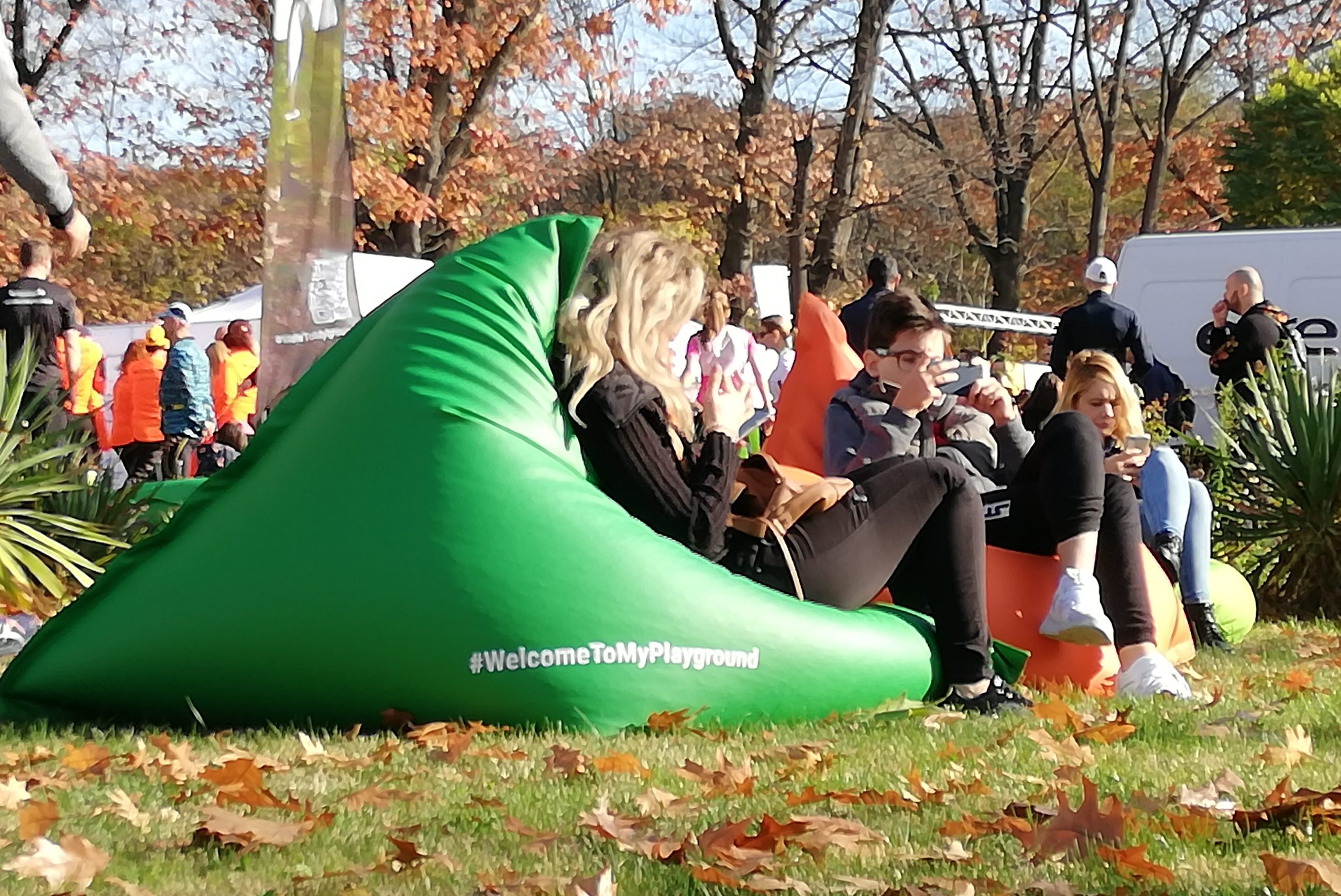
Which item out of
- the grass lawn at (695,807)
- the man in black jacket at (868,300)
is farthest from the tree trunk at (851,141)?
the grass lawn at (695,807)

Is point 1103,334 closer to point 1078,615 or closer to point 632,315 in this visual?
point 1078,615

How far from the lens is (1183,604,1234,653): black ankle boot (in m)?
7.01

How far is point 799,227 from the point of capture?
78.8 feet

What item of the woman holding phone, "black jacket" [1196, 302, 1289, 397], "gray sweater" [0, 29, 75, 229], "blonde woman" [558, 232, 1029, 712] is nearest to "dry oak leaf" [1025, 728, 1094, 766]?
"blonde woman" [558, 232, 1029, 712]

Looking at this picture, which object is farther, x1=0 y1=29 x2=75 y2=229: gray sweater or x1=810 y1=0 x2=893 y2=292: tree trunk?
x1=810 y1=0 x2=893 y2=292: tree trunk

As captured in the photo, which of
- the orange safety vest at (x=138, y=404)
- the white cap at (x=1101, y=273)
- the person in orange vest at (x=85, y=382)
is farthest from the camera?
the orange safety vest at (x=138, y=404)

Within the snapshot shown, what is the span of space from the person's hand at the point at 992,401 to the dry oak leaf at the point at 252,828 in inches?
157

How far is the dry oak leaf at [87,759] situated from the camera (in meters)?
3.83

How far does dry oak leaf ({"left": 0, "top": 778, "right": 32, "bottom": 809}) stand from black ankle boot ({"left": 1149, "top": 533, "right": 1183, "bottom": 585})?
4693mm

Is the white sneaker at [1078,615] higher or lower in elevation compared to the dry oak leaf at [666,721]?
higher

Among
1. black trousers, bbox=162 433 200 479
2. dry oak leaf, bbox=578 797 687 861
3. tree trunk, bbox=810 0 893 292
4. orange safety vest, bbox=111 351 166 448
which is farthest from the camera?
tree trunk, bbox=810 0 893 292

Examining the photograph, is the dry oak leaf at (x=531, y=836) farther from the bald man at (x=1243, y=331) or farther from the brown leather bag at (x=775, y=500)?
the bald man at (x=1243, y=331)

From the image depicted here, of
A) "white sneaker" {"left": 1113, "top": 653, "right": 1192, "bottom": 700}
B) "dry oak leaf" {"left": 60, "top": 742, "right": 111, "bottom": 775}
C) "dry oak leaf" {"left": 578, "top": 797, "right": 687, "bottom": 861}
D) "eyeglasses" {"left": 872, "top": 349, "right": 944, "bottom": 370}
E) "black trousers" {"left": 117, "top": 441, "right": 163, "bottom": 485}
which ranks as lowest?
"black trousers" {"left": 117, "top": 441, "right": 163, "bottom": 485}

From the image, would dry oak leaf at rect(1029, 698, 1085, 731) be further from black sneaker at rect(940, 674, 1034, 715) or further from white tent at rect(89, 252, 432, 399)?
white tent at rect(89, 252, 432, 399)
